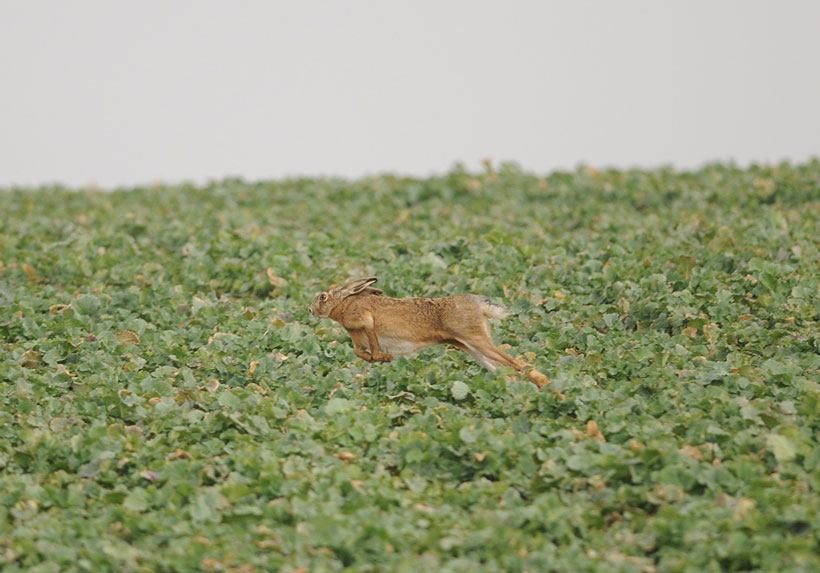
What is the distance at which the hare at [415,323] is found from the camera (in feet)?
26.8

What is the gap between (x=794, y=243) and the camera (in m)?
11.4

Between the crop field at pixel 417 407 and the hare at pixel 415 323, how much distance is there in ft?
0.65

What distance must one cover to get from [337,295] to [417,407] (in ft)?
3.70

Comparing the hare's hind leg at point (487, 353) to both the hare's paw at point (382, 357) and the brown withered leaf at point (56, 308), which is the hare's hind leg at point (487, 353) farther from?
the brown withered leaf at point (56, 308)

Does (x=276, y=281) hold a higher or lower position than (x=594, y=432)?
higher

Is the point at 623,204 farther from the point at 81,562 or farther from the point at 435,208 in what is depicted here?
the point at 81,562

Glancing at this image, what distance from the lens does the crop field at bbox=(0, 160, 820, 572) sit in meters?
6.26

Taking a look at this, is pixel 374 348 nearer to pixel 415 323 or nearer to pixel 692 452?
pixel 415 323

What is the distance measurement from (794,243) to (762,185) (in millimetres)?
3544

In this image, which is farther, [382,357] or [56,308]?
[56,308]

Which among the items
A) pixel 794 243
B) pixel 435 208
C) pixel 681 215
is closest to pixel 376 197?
pixel 435 208

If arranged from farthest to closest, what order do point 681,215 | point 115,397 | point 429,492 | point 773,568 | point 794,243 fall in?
point 681,215
point 794,243
point 115,397
point 429,492
point 773,568

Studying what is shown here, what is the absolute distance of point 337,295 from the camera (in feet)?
28.3

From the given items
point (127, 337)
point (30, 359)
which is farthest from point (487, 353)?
point (30, 359)
